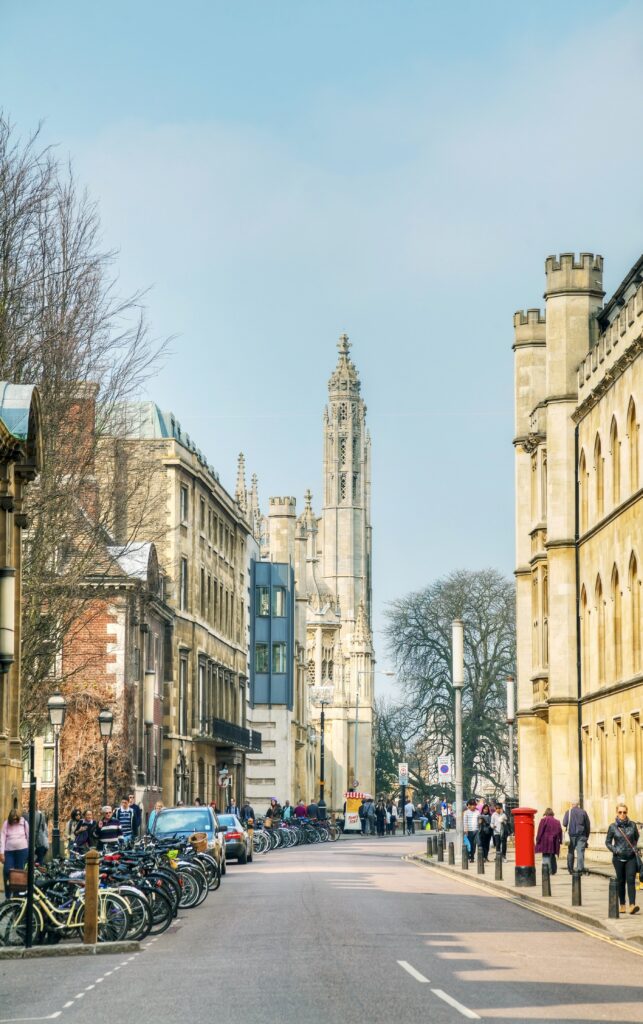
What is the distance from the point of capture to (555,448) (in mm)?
46531

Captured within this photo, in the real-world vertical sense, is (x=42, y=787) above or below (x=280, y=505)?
below

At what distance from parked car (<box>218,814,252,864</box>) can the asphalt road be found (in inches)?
626

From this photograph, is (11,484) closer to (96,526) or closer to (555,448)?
(96,526)

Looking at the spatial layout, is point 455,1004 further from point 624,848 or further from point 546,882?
point 546,882

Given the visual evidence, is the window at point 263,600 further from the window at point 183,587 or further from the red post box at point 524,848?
the red post box at point 524,848

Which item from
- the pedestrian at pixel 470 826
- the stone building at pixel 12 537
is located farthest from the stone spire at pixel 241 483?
the stone building at pixel 12 537

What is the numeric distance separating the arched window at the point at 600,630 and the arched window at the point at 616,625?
54.4 inches

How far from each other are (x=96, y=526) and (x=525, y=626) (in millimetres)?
19377

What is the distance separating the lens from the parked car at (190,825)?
36281 mm

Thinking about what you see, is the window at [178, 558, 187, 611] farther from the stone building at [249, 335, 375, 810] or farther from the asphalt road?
the asphalt road

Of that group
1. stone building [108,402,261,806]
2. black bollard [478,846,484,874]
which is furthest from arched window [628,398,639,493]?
stone building [108,402,261,806]

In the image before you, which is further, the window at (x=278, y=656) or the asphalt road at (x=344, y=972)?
the window at (x=278, y=656)

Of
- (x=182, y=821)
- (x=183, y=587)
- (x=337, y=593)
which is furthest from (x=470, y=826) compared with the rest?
(x=337, y=593)

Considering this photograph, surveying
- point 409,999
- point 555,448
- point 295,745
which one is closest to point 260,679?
point 295,745
